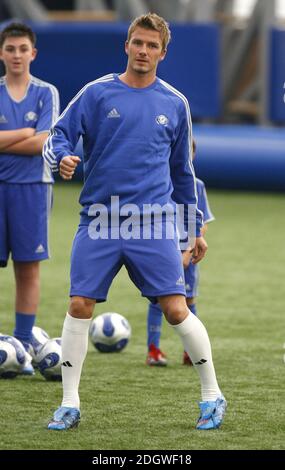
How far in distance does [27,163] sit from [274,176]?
407 inches

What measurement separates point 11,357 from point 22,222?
2.88 ft

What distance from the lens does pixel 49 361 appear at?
23.5 ft

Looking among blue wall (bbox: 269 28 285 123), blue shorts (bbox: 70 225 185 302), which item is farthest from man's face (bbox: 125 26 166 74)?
blue wall (bbox: 269 28 285 123)

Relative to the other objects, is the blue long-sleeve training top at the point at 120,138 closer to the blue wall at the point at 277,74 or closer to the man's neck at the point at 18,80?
the man's neck at the point at 18,80

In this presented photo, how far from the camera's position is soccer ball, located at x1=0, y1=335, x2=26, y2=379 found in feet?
23.3

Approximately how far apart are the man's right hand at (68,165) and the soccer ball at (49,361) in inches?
70.0

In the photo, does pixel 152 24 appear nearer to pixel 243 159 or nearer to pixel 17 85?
pixel 17 85

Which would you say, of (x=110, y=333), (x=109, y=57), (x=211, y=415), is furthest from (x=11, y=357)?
(x=109, y=57)

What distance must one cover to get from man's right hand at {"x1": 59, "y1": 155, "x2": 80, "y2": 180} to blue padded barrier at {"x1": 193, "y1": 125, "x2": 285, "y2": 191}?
11.9 meters

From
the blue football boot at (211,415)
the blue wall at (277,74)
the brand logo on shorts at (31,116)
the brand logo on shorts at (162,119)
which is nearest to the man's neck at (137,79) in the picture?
the brand logo on shorts at (162,119)

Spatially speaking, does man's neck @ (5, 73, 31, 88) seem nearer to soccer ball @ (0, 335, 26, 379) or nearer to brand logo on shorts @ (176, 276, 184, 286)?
soccer ball @ (0, 335, 26, 379)

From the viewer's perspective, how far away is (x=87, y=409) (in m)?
6.40

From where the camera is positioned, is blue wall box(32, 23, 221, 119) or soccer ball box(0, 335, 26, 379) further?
blue wall box(32, 23, 221, 119)
